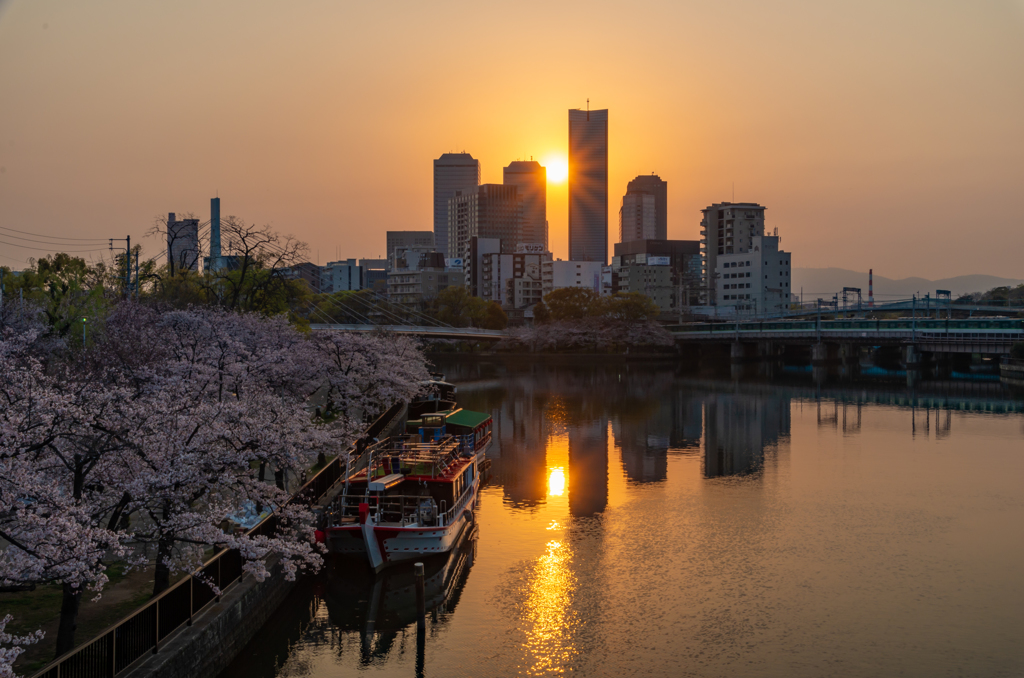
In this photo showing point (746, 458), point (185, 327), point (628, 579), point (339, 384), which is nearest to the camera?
point (628, 579)

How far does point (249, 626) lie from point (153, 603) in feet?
12.3

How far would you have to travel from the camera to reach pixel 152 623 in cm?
1116

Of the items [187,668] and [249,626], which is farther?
[249,626]

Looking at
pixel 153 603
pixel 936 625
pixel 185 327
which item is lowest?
pixel 936 625

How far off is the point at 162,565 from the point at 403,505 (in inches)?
297

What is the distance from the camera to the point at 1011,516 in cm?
2362

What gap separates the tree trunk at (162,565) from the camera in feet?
39.9

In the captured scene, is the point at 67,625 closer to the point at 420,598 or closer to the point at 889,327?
the point at 420,598

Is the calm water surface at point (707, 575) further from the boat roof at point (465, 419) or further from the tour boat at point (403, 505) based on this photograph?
the boat roof at point (465, 419)

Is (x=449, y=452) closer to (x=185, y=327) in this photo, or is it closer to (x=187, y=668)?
(x=185, y=327)

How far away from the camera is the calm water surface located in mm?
14617

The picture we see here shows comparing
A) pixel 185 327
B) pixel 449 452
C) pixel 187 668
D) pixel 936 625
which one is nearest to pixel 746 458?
pixel 449 452

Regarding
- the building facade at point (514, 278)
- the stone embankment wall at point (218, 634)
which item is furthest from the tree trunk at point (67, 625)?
the building facade at point (514, 278)

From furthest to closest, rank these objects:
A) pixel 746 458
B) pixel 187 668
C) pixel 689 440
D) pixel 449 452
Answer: pixel 689 440, pixel 746 458, pixel 449 452, pixel 187 668
